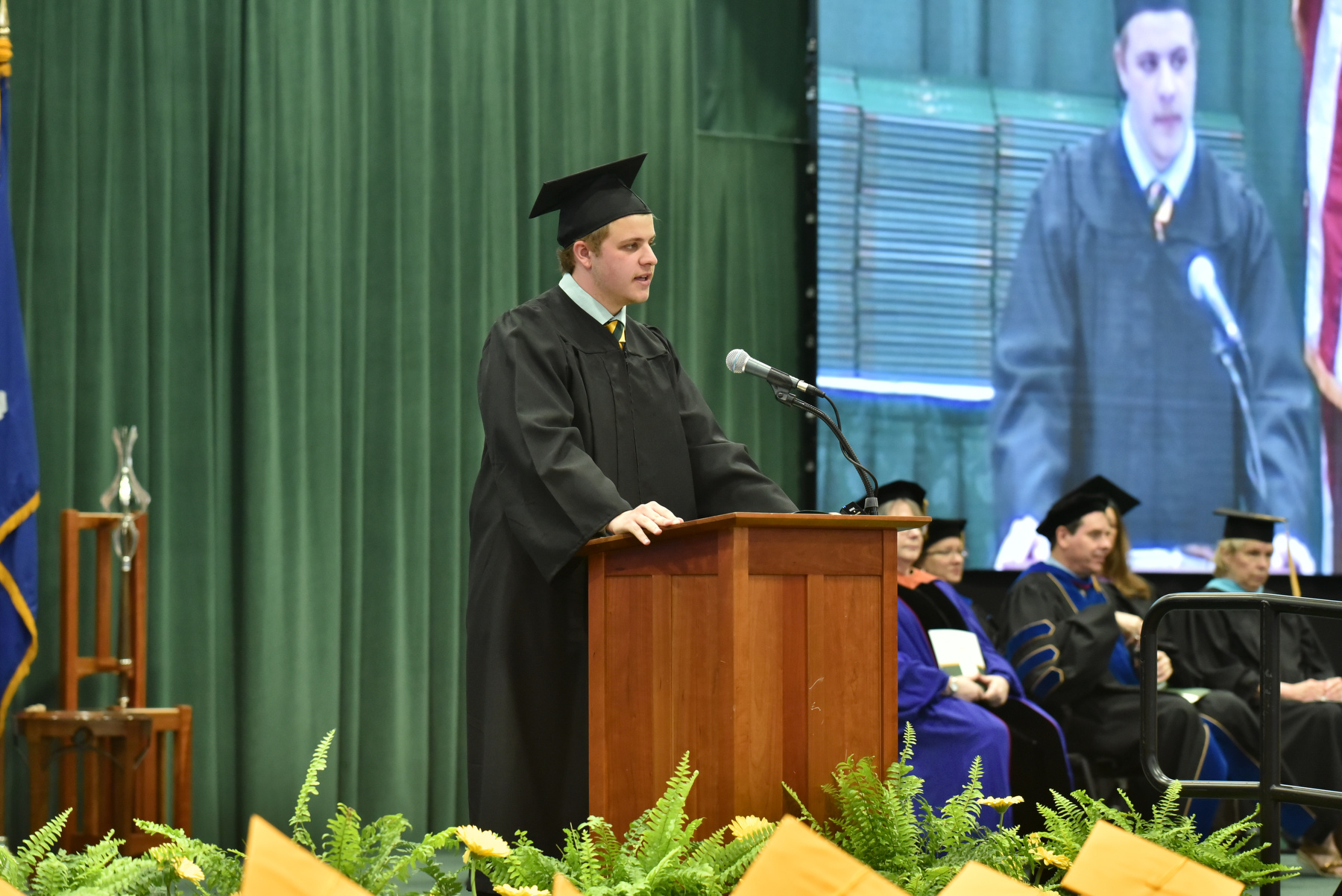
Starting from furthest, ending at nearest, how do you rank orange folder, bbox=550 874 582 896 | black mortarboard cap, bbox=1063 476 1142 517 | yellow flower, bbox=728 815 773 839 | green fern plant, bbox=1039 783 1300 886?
black mortarboard cap, bbox=1063 476 1142 517, green fern plant, bbox=1039 783 1300 886, yellow flower, bbox=728 815 773 839, orange folder, bbox=550 874 582 896

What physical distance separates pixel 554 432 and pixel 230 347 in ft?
9.76

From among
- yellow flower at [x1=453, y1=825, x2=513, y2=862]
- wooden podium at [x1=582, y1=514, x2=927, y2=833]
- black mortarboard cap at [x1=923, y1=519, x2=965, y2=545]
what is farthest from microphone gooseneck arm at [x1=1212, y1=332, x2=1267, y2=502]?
yellow flower at [x1=453, y1=825, x2=513, y2=862]

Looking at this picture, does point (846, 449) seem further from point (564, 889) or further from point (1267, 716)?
point (564, 889)

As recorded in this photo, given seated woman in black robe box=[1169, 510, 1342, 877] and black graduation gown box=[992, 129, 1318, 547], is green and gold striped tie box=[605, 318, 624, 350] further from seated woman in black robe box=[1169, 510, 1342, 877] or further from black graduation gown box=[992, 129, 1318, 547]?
seated woman in black robe box=[1169, 510, 1342, 877]

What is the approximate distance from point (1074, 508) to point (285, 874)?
4880mm

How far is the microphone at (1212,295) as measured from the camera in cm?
659

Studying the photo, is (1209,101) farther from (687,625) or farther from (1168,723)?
(687,625)

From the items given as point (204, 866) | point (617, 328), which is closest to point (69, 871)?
point (204, 866)

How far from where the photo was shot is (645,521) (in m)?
2.46

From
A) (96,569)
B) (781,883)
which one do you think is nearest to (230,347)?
(96,569)

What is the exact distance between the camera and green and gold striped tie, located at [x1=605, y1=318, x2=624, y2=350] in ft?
10.2

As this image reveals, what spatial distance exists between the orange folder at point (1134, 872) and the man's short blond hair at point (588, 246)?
1.72m

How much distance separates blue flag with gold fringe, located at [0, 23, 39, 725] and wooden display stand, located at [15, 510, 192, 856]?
0.38 feet

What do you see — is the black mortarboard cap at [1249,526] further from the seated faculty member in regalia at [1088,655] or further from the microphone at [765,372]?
the microphone at [765,372]
